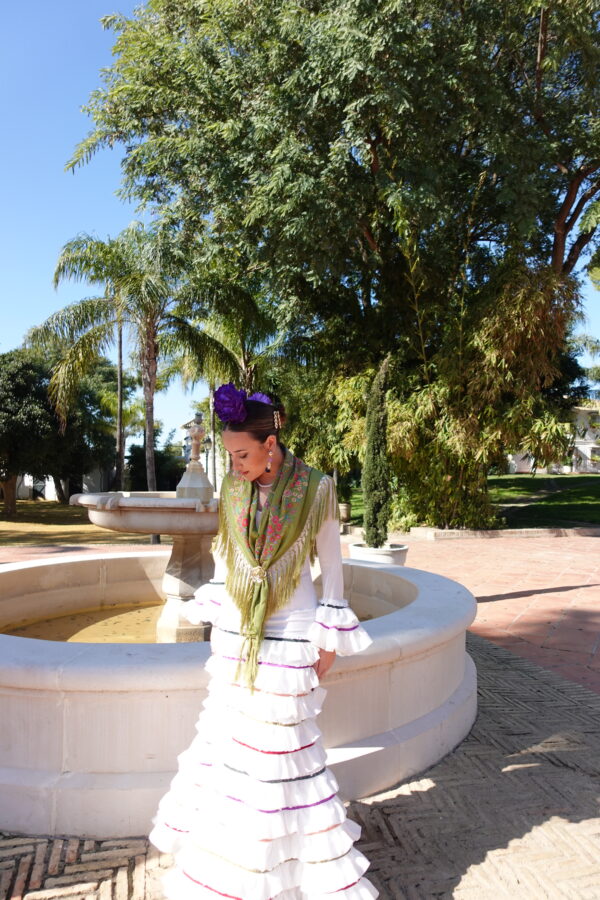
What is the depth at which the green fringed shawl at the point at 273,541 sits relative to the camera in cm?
204

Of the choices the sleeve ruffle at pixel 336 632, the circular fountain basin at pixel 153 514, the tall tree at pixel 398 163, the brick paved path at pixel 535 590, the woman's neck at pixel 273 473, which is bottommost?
the brick paved path at pixel 535 590

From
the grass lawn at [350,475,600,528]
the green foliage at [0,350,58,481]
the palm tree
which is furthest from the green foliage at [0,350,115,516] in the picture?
the grass lawn at [350,475,600,528]

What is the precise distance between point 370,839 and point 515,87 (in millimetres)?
15552

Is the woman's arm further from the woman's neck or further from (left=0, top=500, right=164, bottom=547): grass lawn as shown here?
(left=0, top=500, right=164, bottom=547): grass lawn

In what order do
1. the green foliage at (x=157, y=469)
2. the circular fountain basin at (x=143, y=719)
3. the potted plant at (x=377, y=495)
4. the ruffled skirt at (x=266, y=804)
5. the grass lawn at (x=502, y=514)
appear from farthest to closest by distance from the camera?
the green foliage at (x=157, y=469) < the grass lawn at (x=502, y=514) < the potted plant at (x=377, y=495) < the circular fountain basin at (x=143, y=719) < the ruffled skirt at (x=266, y=804)

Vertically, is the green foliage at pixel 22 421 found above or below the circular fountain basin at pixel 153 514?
above

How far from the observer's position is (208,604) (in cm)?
223

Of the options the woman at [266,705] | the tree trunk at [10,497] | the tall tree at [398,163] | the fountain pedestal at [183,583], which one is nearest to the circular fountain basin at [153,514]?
the fountain pedestal at [183,583]

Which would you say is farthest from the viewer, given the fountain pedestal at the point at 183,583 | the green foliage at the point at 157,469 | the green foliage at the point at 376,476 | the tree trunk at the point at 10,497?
the green foliage at the point at 157,469

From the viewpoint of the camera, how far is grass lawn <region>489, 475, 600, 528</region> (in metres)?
17.5

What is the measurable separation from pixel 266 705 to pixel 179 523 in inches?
81.2

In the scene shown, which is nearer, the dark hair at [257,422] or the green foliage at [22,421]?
the dark hair at [257,422]

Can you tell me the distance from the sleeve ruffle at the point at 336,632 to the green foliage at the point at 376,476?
5638mm

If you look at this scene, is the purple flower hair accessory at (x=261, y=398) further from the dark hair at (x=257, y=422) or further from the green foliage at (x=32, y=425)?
the green foliage at (x=32, y=425)
